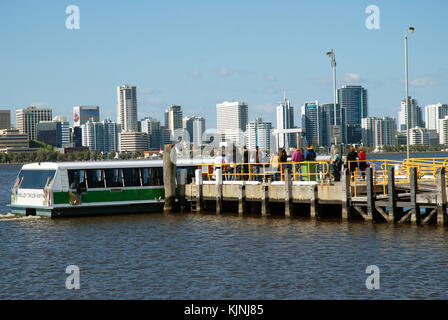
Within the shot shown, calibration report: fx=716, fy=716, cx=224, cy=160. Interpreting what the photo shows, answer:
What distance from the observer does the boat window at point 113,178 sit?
37562mm

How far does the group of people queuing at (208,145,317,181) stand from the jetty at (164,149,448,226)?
0.20ft

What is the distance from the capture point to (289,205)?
33.8m

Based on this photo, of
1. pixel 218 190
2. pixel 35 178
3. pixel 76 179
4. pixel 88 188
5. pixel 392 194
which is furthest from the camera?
pixel 218 190

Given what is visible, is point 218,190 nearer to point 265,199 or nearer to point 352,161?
point 265,199

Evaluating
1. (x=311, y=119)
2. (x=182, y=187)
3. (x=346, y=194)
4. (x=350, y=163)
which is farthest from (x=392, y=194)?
(x=311, y=119)

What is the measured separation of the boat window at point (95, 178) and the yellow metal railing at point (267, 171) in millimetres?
5945

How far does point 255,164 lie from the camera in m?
36.4

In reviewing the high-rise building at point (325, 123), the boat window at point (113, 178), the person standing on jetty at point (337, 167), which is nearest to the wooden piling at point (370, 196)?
the person standing on jetty at point (337, 167)

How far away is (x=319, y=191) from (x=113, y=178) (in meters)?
11.5

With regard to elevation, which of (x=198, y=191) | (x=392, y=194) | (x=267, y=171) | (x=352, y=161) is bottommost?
(x=198, y=191)

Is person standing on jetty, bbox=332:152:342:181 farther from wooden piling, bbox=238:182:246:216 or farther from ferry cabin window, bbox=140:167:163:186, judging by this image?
ferry cabin window, bbox=140:167:163:186

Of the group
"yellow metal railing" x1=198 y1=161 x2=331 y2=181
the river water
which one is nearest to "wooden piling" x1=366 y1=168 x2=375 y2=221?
the river water

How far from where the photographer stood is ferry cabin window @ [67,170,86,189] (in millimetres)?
36594
